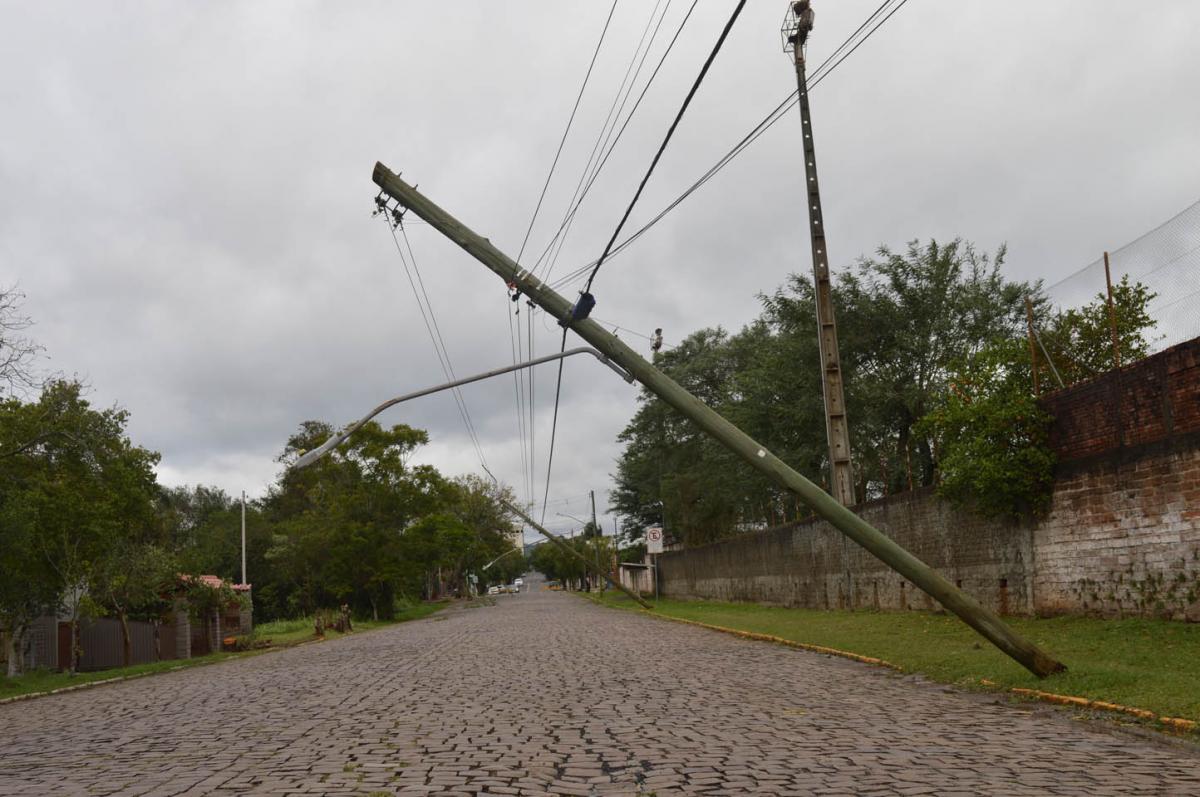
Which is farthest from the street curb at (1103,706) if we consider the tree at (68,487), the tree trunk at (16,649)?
the tree trunk at (16,649)

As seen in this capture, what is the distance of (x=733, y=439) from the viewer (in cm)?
1210

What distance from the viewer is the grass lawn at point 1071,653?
363 inches

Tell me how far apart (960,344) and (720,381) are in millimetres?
24835

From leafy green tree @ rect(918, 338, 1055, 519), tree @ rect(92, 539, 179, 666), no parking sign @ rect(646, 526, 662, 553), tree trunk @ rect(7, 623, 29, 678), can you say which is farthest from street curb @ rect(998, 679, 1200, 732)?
no parking sign @ rect(646, 526, 662, 553)

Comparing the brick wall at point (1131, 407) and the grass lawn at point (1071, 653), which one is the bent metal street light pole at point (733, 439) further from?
the brick wall at point (1131, 407)

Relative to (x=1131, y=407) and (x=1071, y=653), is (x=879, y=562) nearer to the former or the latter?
(x=1131, y=407)

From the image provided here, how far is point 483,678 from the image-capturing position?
1413 cm

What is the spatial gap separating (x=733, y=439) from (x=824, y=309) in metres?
4.04

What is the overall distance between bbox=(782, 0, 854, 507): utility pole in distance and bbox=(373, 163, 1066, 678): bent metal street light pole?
1245 millimetres

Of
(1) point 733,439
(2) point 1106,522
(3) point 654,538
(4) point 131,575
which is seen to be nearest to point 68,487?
(4) point 131,575

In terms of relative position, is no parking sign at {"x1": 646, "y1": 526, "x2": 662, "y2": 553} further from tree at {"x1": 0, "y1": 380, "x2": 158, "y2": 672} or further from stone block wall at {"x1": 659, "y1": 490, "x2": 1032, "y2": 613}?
tree at {"x1": 0, "y1": 380, "x2": 158, "y2": 672}

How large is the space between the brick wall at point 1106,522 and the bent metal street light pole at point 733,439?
3.13 m

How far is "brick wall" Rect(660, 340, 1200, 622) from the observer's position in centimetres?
1261

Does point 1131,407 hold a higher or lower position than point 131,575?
higher
